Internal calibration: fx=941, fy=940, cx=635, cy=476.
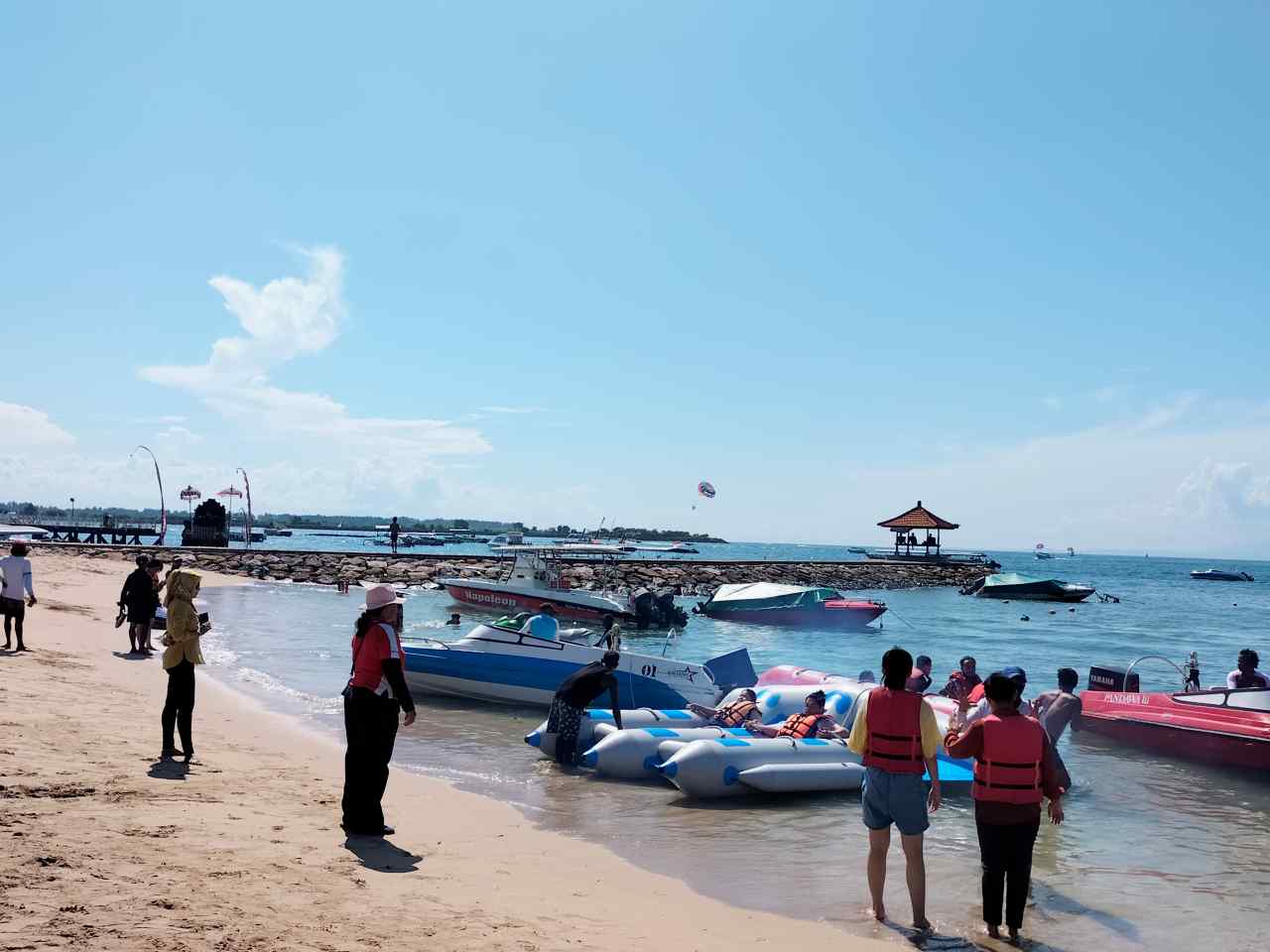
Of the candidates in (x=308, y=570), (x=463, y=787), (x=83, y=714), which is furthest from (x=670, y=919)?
(x=308, y=570)

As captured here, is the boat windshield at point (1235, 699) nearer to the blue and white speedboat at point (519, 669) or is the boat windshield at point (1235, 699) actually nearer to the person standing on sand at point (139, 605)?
the blue and white speedboat at point (519, 669)

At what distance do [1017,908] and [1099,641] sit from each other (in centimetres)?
3131

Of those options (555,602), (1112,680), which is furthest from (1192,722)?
(555,602)

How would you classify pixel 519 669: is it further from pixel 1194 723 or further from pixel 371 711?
pixel 1194 723

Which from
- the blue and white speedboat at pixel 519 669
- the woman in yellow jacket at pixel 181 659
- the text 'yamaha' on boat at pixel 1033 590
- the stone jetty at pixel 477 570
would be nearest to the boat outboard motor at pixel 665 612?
the stone jetty at pixel 477 570

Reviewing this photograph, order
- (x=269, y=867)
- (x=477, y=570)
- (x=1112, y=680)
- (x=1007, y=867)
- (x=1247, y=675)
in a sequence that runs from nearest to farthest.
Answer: (x=269, y=867), (x=1007, y=867), (x=1247, y=675), (x=1112, y=680), (x=477, y=570)

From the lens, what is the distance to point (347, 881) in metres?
5.59

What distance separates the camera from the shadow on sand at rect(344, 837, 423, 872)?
6.10 metres

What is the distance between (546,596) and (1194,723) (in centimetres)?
1979

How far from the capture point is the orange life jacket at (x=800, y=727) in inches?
446

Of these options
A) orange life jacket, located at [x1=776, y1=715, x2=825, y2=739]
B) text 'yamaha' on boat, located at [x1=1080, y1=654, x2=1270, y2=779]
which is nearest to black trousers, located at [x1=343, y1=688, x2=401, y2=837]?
orange life jacket, located at [x1=776, y1=715, x2=825, y2=739]

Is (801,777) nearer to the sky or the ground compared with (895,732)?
nearer to the ground

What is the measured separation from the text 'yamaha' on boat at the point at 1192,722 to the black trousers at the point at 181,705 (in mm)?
12997

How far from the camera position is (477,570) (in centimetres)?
5303
